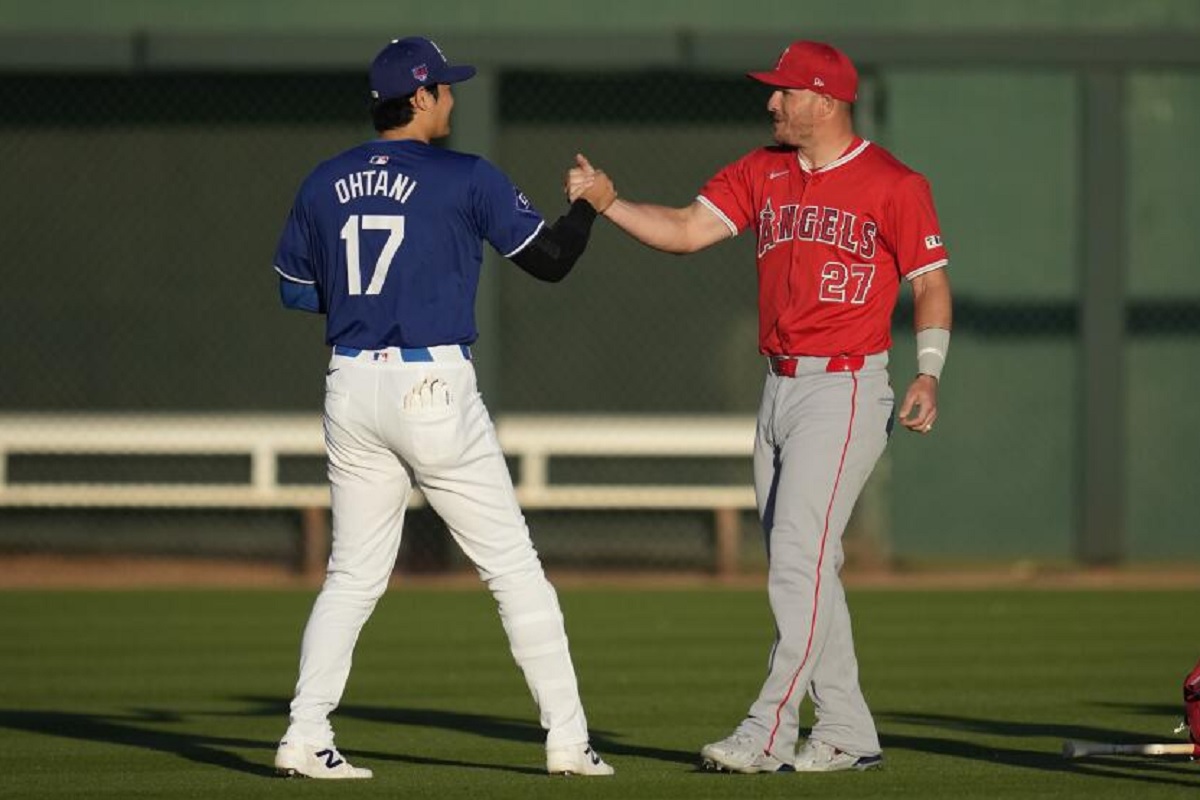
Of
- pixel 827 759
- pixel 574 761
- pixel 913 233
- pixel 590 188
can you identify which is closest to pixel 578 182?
pixel 590 188

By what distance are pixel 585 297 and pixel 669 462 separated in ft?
4.27

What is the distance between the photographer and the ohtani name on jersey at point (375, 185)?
668 cm

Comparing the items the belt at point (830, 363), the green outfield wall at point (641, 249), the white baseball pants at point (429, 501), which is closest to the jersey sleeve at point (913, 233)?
the belt at point (830, 363)

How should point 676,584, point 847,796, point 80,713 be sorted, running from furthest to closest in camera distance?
point 676,584 → point 80,713 → point 847,796

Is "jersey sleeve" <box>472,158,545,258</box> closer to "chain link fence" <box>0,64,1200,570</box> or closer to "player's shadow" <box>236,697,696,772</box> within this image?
"player's shadow" <box>236,697,696,772</box>

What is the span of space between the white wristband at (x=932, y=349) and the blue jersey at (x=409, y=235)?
3.86 ft

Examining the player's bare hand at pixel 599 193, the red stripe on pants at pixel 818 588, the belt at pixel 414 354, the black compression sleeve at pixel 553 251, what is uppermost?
the player's bare hand at pixel 599 193

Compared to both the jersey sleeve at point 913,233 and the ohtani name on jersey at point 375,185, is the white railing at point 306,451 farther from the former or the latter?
the ohtani name on jersey at point 375,185

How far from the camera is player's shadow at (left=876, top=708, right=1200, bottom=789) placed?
22.7 feet

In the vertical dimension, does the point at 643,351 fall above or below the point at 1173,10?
below

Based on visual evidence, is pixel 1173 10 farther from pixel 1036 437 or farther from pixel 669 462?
pixel 669 462

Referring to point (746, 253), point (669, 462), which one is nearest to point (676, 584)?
point (669, 462)

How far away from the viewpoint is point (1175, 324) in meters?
16.4

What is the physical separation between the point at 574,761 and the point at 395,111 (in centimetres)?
193
